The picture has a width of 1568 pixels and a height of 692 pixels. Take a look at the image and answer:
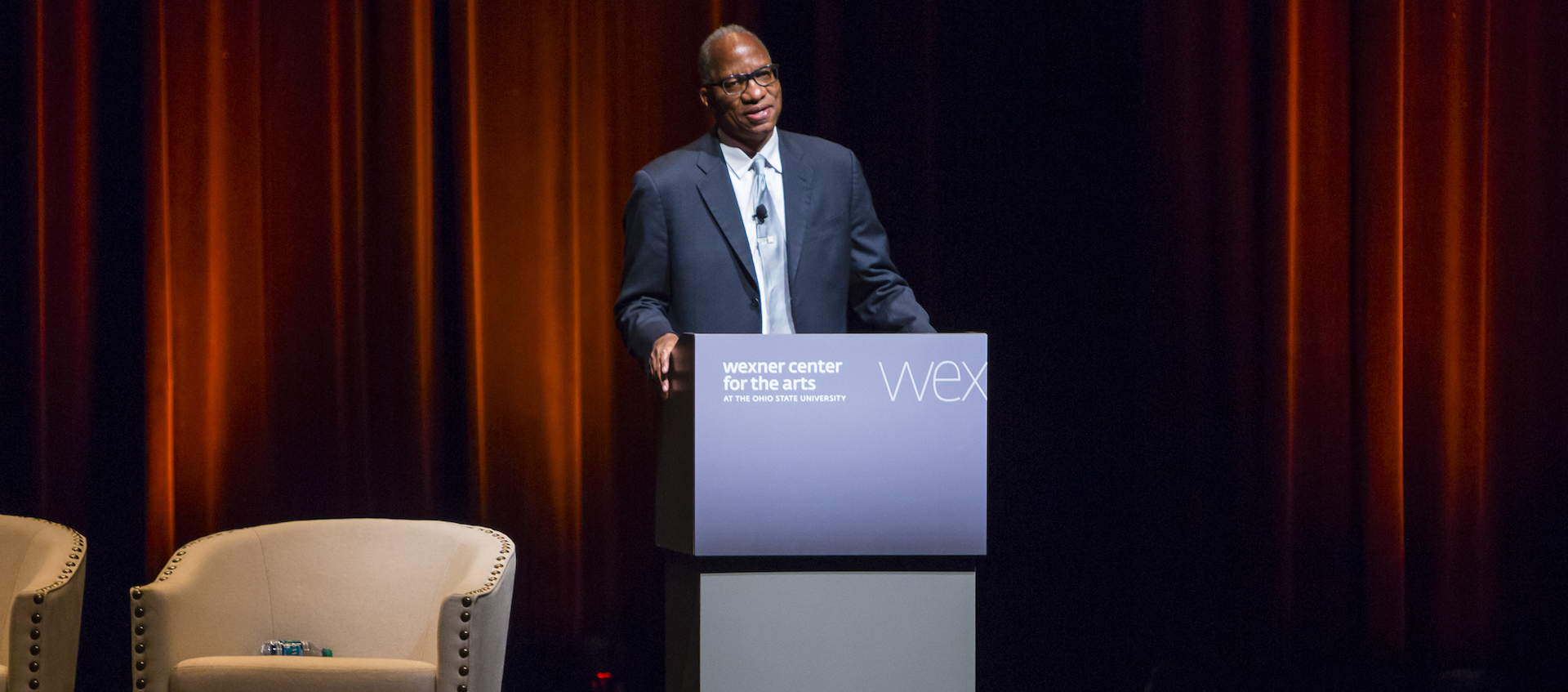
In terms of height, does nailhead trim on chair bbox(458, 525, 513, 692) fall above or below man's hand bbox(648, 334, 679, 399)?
below

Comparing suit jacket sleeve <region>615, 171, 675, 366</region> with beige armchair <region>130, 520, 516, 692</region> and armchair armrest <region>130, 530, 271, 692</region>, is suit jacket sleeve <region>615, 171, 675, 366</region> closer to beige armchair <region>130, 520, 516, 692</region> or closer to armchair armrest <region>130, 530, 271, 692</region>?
beige armchair <region>130, 520, 516, 692</region>

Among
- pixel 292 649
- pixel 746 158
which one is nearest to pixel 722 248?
pixel 746 158

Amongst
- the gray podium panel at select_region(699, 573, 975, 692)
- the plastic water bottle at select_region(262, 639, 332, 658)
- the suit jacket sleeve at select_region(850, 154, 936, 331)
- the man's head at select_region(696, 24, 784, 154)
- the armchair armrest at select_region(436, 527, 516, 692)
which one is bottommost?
the plastic water bottle at select_region(262, 639, 332, 658)

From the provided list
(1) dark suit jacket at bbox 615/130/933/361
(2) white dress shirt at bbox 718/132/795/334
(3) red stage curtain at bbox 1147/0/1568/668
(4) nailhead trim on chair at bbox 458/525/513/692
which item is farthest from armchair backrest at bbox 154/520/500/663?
(3) red stage curtain at bbox 1147/0/1568/668

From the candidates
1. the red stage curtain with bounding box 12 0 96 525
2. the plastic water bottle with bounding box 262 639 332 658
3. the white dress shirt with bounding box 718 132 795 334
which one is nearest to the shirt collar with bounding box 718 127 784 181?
the white dress shirt with bounding box 718 132 795 334

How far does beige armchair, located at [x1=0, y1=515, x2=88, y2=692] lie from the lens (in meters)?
2.18

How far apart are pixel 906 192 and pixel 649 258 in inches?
42.0

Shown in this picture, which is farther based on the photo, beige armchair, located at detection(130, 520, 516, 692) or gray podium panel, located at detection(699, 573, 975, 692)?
beige armchair, located at detection(130, 520, 516, 692)

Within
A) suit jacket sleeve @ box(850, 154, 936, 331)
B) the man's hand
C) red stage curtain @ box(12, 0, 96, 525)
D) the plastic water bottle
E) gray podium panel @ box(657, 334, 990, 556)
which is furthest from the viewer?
red stage curtain @ box(12, 0, 96, 525)

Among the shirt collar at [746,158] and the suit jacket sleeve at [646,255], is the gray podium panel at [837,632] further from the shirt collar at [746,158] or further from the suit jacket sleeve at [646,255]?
the shirt collar at [746,158]

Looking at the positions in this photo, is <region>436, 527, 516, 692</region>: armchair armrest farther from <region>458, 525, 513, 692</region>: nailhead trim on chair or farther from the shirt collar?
the shirt collar

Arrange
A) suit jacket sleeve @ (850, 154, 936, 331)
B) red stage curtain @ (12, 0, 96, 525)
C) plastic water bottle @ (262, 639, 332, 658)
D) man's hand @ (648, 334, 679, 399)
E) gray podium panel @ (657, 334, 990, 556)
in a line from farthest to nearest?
red stage curtain @ (12, 0, 96, 525) < plastic water bottle @ (262, 639, 332, 658) < suit jacket sleeve @ (850, 154, 936, 331) < man's hand @ (648, 334, 679, 399) < gray podium panel @ (657, 334, 990, 556)

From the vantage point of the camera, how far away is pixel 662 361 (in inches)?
72.9

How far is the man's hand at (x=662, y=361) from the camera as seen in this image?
1836mm
